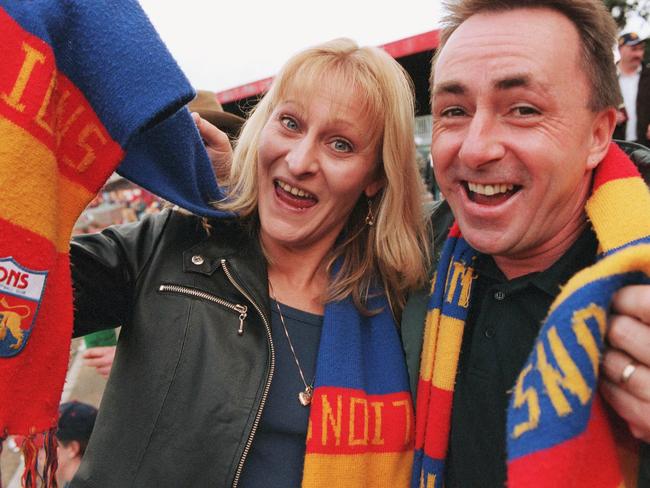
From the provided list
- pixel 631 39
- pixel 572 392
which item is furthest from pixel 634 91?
pixel 572 392

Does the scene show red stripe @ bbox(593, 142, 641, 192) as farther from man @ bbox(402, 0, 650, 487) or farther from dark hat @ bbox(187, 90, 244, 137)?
dark hat @ bbox(187, 90, 244, 137)

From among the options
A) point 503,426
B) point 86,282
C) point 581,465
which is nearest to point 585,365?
point 581,465

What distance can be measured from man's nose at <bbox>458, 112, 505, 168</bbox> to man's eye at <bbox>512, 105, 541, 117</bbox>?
0.06 meters

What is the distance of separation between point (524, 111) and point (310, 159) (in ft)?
2.37

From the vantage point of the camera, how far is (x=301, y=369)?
166cm

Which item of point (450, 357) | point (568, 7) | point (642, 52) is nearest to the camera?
point (568, 7)

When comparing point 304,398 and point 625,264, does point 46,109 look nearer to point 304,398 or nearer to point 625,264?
point 304,398

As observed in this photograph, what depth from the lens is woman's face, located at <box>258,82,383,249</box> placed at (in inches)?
70.3

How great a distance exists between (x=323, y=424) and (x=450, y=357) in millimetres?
430

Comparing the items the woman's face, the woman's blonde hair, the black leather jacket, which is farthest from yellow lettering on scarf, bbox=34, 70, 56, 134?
the woman's face

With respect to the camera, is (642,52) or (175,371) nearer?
(175,371)

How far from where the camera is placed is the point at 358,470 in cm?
156

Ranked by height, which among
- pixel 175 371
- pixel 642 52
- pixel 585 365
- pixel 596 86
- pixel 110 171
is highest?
pixel 110 171

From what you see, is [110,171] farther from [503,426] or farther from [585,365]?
[503,426]
